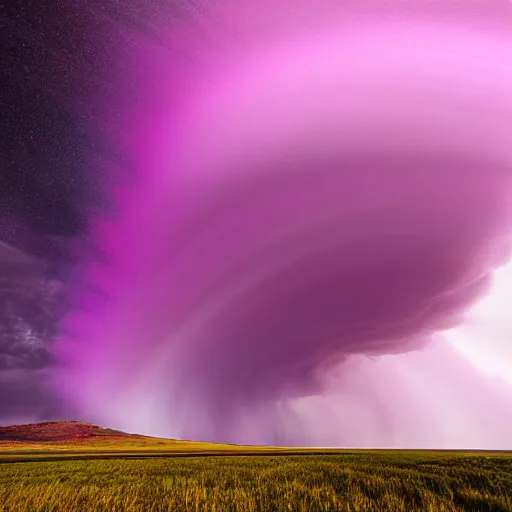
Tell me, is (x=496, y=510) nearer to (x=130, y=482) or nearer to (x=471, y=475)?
(x=471, y=475)

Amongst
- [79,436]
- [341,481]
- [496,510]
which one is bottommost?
[496,510]

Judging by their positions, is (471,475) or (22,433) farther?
(22,433)

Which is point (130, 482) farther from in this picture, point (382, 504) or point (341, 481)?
point (382, 504)

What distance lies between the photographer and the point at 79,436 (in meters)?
194

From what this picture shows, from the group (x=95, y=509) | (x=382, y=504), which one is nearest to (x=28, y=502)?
(x=95, y=509)

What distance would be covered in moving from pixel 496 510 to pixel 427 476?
7.42 metres

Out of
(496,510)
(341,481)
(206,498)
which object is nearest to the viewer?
(496,510)

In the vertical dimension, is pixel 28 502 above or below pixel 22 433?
below

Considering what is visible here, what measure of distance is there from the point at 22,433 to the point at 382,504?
236027 millimetres

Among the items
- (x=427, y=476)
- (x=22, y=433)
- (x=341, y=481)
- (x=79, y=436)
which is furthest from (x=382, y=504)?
(x=22, y=433)

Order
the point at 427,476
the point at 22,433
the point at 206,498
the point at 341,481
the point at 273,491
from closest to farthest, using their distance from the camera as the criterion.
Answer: the point at 206,498, the point at 273,491, the point at 341,481, the point at 427,476, the point at 22,433

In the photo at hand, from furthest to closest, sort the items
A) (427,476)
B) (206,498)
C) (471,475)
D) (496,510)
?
(471,475) → (427,476) → (206,498) → (496,510)

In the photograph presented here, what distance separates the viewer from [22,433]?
7598 inches

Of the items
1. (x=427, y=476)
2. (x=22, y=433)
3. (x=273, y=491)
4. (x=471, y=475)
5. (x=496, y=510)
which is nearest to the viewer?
(x=496, y=510)
